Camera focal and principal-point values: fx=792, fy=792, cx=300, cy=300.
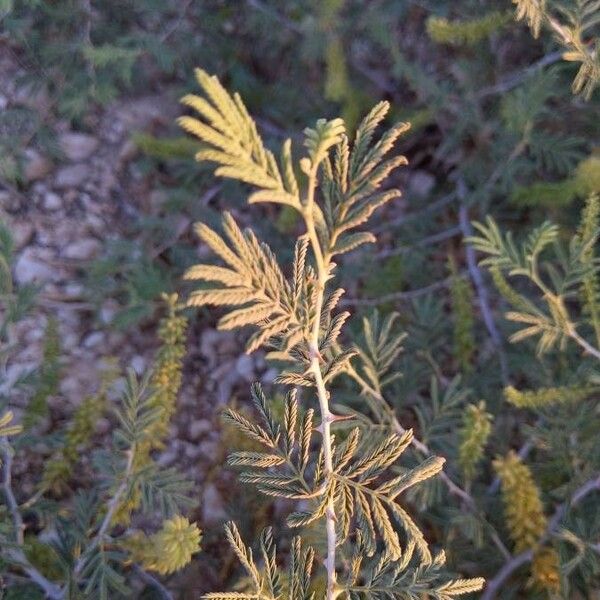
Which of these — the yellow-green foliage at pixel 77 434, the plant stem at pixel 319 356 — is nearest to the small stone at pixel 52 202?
the yellow-green foliage at pixel 77 434

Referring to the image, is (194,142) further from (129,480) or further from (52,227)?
(129,480)

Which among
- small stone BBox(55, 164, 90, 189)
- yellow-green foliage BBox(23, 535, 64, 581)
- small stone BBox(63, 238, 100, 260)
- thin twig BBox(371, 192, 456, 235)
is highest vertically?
small stone BBox(55, 164, 90, 189)

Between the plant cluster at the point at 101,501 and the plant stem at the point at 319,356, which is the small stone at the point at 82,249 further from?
the plant stem at the point at 319,356

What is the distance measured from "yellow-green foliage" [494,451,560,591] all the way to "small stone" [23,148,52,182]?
141cm

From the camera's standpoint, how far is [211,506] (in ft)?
5.70

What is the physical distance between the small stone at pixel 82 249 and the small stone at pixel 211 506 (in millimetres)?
694

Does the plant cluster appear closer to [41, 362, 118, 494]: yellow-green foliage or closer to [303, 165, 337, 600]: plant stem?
[41, 362, 118, 494]: yellow-green foliage

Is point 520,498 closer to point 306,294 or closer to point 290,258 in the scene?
point 306,294

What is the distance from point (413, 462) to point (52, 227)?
1.14 m

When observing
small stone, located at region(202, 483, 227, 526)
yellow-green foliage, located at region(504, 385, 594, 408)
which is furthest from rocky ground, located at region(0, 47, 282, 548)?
yellow-green foliage, located at region(504, 385, 594, 408)

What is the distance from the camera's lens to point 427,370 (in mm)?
1697

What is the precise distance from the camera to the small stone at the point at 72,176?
6.90 ft

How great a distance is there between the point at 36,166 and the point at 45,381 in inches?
31.1

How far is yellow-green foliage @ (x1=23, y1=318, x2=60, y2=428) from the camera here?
1505 millimetres
